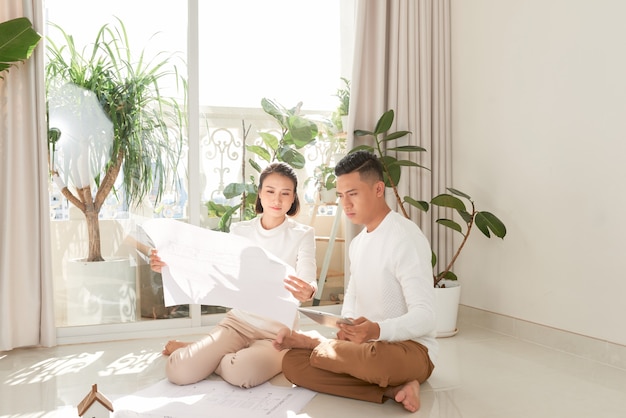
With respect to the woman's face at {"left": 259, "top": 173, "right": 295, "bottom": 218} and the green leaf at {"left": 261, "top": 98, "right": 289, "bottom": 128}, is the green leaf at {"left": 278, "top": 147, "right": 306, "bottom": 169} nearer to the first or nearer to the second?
the green leaf at {"left": 261, "top": 98, "right": 289, "bottom": 128}

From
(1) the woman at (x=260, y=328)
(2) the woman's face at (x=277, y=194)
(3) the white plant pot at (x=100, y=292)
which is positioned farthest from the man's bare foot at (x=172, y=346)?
(2) the woman's face at (x=277, y=194)

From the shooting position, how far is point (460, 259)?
3744 millimetres

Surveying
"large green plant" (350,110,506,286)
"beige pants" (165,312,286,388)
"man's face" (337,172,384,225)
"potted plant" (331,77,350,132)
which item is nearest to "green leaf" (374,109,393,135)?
"large green plant" (350,110,506,286)

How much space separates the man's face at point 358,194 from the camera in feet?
7.34

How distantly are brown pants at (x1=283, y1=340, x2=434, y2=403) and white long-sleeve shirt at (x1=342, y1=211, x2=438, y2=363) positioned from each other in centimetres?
8

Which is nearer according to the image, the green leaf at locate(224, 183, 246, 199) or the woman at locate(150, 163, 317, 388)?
the woman at locate(150, 163, 317, 388)

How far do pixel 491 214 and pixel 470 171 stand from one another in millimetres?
524

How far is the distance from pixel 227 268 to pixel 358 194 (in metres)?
0.55

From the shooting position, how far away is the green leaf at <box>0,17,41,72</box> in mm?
2842

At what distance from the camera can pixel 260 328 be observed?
2.55 m

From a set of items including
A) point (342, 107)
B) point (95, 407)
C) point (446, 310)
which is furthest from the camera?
point (342, 107)

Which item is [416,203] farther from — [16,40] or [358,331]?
[16,40]

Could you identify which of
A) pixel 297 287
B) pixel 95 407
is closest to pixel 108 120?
pixel 297 287

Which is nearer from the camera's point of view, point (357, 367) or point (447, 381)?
point (357, 367)
